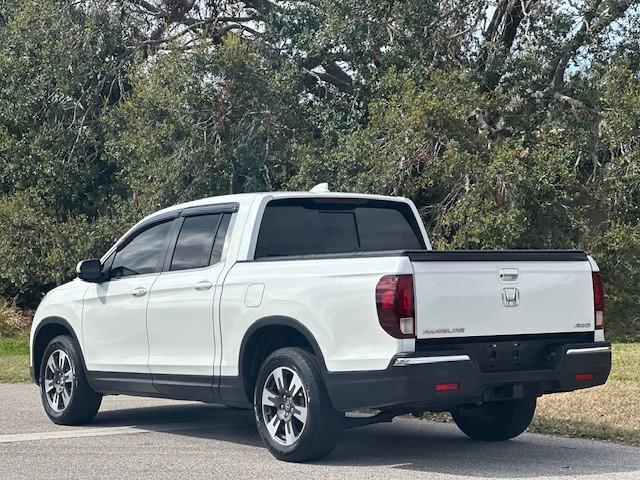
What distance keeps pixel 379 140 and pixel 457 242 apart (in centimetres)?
239

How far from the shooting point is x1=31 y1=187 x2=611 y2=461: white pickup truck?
7.41 meters

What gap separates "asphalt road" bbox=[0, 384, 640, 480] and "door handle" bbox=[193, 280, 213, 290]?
122cm

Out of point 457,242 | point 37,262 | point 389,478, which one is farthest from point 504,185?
point 389,478

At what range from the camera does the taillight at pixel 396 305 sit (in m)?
7.28

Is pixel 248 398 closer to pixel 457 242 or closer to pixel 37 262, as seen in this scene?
pixel 457 242

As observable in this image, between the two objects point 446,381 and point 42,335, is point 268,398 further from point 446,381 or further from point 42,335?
point 42,335

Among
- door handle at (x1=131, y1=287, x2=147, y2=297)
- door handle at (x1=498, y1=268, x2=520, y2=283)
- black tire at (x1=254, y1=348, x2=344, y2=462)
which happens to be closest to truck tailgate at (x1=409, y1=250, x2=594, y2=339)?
door handle at (x1=498, y1=268, x2=520, y2=283)

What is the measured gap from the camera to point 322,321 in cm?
769

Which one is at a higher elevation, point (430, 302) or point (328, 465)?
point (430, 302)

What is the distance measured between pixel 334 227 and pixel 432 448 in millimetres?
1893

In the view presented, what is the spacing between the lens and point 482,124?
67.5ft

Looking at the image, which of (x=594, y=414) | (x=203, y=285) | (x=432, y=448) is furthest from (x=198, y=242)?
(x=594, y=414)

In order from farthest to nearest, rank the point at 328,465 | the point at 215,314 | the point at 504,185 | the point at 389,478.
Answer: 1. the point at 504,185
2. the point at 215,314
3. the point at 328,465
4. the point at 389,478

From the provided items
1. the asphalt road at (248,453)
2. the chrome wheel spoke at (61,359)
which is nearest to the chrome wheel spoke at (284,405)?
the asphalt road at (248,453)
